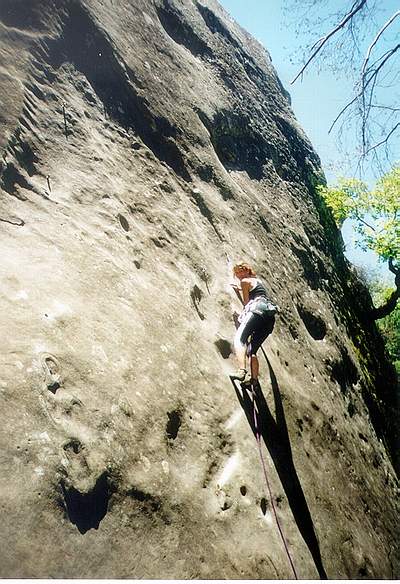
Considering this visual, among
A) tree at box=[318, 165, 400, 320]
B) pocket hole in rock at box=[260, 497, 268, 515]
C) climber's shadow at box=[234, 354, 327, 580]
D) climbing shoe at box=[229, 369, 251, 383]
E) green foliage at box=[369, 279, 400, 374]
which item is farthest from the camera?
green foliage at box=[369, 279, 400, 374]

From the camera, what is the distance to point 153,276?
522 cm

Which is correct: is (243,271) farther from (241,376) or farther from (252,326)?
(241,376)

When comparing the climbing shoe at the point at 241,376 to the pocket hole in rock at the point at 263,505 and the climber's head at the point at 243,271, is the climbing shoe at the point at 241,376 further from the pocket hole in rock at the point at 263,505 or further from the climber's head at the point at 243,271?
the climber's head at the point at 243,271

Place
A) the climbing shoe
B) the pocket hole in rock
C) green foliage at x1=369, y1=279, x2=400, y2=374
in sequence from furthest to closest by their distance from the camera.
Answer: green foliage at x1=369, y1=279, x2=400, y2=374, the climbing shoe, the pocket hole in rock

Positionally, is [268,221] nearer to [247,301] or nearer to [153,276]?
[247,301]

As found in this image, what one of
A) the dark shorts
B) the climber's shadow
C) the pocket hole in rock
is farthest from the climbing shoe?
the pocket hole in rock

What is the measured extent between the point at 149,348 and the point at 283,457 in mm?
2291

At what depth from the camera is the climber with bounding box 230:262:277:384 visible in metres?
5.25

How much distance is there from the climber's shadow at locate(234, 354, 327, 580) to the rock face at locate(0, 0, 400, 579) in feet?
0.09

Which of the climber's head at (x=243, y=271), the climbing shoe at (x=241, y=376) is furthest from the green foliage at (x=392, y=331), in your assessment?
the climbing shoe at (x=241, y=376)

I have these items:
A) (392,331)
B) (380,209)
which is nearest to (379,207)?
(380,209)

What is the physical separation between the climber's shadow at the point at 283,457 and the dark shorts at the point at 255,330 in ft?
1.79

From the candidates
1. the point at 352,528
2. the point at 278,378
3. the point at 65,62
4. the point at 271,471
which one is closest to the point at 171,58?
the point at 65,62

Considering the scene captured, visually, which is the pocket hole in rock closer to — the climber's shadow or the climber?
the climber's shadow
